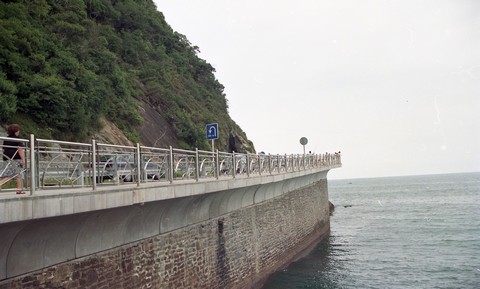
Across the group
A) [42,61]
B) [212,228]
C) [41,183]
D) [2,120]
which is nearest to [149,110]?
[42,61]

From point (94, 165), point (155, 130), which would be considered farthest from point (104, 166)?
point (155, 130)

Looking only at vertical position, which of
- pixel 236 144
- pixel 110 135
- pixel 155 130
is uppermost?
pixel 155 130

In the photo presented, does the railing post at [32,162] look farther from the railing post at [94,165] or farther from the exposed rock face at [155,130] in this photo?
the exposed rock face at [155,130]

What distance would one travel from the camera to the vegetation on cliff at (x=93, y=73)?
16.5 meters

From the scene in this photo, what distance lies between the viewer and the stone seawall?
807 cm

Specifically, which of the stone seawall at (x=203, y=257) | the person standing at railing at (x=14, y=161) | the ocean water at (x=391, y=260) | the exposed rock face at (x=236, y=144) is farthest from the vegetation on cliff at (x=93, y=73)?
the ocean water at (x=391, y=260)

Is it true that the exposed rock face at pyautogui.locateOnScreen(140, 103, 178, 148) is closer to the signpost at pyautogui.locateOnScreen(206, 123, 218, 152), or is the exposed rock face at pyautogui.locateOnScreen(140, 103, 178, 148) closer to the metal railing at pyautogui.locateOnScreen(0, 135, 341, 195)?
the signpost at pyautogui.locateOnScreen(206, 123, 218, 152)

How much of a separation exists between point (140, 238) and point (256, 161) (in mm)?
8761

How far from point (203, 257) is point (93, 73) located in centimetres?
1212

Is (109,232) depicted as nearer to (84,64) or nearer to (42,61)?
(42,61)

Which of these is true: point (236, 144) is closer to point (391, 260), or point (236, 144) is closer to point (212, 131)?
point (391, 260)

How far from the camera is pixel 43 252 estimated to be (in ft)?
24.0

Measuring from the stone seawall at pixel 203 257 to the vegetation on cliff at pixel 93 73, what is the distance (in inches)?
326

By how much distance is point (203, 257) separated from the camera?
1248cm
